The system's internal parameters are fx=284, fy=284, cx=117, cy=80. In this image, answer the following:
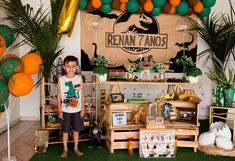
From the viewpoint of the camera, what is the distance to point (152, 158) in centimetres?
365

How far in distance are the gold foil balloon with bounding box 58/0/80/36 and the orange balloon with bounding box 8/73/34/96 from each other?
170 centimetres

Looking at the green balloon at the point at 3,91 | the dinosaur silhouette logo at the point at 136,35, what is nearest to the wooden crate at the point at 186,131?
the dinosaur silhouette logo at the point at 136,35

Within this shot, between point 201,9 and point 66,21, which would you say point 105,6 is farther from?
point 201,9

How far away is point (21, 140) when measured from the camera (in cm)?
421

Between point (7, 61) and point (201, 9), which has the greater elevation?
point (201, 9)

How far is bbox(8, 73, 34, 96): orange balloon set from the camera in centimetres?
287

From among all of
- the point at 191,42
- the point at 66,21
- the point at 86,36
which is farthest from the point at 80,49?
the point at 191,42

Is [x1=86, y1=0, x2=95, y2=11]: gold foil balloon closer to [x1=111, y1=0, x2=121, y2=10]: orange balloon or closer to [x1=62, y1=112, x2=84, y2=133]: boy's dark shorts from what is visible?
[x1=111, y1=0, x2=121, y2=10]: orange balloon

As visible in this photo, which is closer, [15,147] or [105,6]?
[15,147]

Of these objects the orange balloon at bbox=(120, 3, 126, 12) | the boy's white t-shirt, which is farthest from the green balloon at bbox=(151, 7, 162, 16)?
the boy's white t-shirt

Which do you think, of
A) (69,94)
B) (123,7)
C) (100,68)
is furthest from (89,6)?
(69,94)

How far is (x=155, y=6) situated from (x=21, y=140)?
9.91 ft

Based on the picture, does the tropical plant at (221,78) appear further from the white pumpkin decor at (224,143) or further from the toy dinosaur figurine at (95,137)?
the toy dinosaur figurine at (95,137)

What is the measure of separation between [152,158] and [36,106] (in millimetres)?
2662
